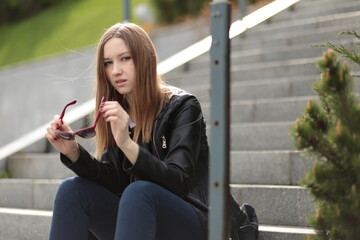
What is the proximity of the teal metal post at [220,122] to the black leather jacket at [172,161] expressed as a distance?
479 millimetres

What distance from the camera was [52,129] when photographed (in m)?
2.72

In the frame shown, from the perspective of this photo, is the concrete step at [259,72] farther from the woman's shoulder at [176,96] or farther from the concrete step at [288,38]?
the woman's shoulder at [176,96]

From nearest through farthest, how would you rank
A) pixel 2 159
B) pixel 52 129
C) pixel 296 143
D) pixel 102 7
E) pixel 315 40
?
pixel 296 143 < pixel 52 129 < pixel 2 159 < pixel 315 40 < pixel 102 7

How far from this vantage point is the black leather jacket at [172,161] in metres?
2.54

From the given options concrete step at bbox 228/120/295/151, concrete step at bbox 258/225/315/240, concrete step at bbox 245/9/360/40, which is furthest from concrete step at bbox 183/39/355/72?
concrete step at bbox 258/225/315/240

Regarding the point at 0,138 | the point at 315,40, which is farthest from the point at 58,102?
the point at 315,40

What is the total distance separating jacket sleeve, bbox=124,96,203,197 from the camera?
2.51 metres

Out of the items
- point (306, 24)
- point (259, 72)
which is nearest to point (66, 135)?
point (259, 72)

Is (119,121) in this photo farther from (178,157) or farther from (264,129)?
(264,129)

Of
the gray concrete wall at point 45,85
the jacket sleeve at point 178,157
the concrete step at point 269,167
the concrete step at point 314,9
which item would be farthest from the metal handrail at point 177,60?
the gray concrete wall at point 45,85

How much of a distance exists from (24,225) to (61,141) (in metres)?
1.34

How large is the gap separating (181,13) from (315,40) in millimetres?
5372

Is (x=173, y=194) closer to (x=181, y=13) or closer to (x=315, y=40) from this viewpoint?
(x=315, y=40)

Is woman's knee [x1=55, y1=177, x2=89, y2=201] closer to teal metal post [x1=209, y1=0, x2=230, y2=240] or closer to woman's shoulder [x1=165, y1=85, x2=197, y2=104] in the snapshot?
woman's shoulder [x1=165, y1=85, x2=197, y2=104]
